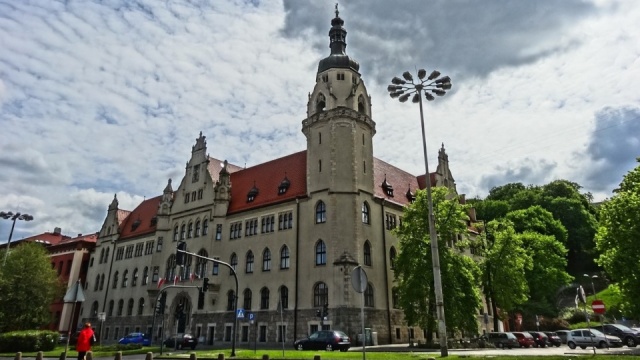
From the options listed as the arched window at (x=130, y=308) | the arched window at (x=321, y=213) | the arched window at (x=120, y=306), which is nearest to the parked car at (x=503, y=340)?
the arched window at (x=321, y=213)

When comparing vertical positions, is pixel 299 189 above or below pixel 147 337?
above

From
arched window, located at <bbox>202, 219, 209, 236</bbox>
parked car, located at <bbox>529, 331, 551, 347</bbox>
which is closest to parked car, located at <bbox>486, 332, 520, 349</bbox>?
parked car, located at <bbox>529, 331, 551, 347</bbox>

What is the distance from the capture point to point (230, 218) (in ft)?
164

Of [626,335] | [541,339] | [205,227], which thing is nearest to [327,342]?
[541,339]

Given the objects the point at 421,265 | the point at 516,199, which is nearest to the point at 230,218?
the point at 421,265

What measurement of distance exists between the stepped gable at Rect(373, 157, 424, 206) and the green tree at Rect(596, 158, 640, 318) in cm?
2016

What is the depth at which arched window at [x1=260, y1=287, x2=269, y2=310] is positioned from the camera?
43.8 metres

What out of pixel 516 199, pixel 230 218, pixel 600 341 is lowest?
pixel 600 341

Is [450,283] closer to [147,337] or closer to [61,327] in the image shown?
[147,337]

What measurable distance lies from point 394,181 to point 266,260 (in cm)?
1762

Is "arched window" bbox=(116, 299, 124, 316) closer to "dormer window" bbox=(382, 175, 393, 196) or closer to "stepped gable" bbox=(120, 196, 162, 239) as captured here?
"stepped gable" bbox=(120, 196, 162, 239)

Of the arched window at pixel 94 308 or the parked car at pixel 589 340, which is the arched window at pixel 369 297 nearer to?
the parked car at pixel 589 340

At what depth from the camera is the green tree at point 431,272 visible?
116 feet

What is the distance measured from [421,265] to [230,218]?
22689mm
